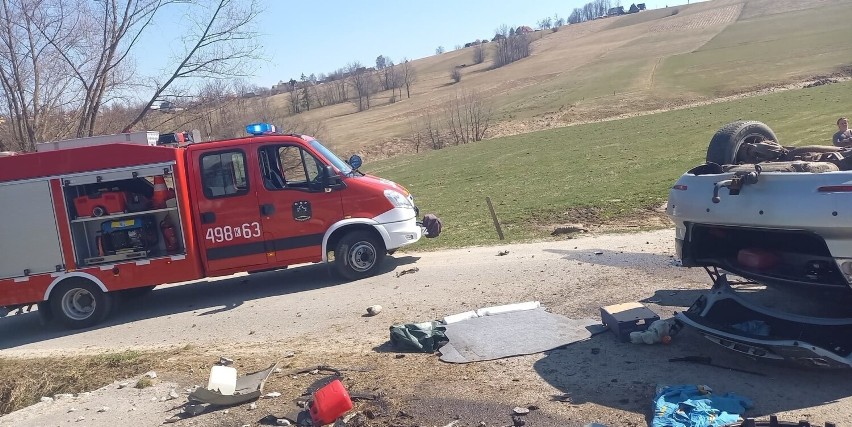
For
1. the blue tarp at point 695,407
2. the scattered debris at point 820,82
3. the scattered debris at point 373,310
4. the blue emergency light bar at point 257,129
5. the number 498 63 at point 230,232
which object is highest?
the scattered debris at point 820,82

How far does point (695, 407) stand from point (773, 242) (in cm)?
216

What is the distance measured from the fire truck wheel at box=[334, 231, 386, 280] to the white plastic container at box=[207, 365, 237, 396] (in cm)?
456

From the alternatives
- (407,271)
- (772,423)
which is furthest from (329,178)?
(772,423)

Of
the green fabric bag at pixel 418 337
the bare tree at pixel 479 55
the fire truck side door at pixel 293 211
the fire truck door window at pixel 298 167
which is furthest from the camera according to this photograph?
the bare tree at pixel 479 55

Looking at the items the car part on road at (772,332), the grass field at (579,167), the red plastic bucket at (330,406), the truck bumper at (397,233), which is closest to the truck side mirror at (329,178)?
the truck bumper at (397,233)

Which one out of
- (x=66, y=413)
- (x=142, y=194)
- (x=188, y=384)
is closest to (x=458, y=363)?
(x=188, y=384)

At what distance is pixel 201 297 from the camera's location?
11.0m

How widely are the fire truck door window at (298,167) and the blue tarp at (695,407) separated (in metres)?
6.67

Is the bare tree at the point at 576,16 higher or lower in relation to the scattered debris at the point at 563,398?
higher

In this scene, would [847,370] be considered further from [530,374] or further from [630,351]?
[530,374]

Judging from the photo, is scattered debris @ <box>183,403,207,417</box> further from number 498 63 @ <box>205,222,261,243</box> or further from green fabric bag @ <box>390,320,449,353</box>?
number 498 63 @ <box>205,222,261,243</box>

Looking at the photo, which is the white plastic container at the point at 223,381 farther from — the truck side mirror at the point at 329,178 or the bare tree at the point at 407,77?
the bare tree at the point at 407,77

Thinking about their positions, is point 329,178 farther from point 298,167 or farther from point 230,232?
point 230,232

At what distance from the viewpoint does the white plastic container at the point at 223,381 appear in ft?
19.1
